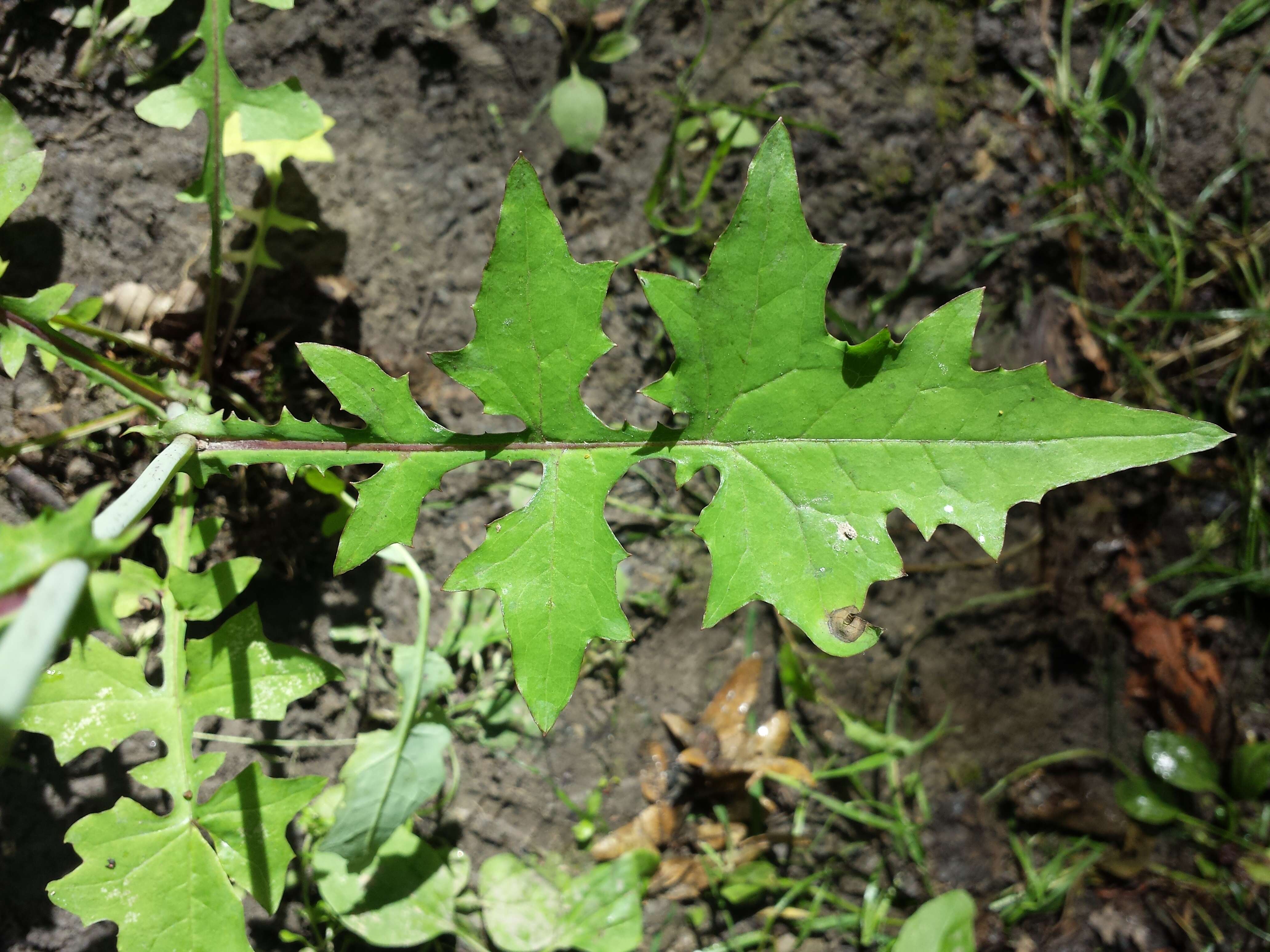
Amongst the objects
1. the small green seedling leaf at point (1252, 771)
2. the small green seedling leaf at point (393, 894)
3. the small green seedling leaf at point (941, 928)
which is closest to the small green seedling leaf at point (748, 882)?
the small green seedling leaf at point (941, 928)

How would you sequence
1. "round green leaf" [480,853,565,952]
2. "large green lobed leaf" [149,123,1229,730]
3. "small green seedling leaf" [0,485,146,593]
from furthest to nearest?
"round green leaf" [480,853,565,952] → "large green lobed leaf" [149,123,1229,730] → "small green seedling leaf" [0,485,146,593]

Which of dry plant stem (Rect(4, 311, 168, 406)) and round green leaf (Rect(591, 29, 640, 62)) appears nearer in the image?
dry plant stem (Rect(4, 311, 168, 406))

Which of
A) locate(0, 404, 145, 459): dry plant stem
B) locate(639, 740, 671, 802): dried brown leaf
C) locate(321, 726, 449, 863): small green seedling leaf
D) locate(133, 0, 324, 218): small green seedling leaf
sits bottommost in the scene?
locate(639, 740, 671, 802): dried brown leaf

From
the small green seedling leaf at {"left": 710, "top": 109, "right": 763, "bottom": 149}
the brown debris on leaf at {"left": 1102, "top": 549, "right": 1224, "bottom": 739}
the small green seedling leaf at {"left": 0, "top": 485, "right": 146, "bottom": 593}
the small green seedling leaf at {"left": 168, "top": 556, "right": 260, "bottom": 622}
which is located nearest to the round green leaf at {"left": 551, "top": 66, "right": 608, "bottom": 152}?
the small green seedling leaf at {"left": 710, "top": 109, "right": 763, "bottom": 149}

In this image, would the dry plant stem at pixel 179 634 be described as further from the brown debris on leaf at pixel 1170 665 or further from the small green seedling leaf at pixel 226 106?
the brown debris on leaf at pixel 1170 665

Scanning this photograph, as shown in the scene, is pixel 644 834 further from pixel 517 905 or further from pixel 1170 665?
pixel 1170 665

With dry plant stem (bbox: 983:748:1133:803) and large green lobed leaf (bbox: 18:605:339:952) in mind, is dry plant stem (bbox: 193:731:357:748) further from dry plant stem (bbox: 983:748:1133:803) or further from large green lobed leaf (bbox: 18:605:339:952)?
dry plant stem (bbox: 983:748:1133:803)
